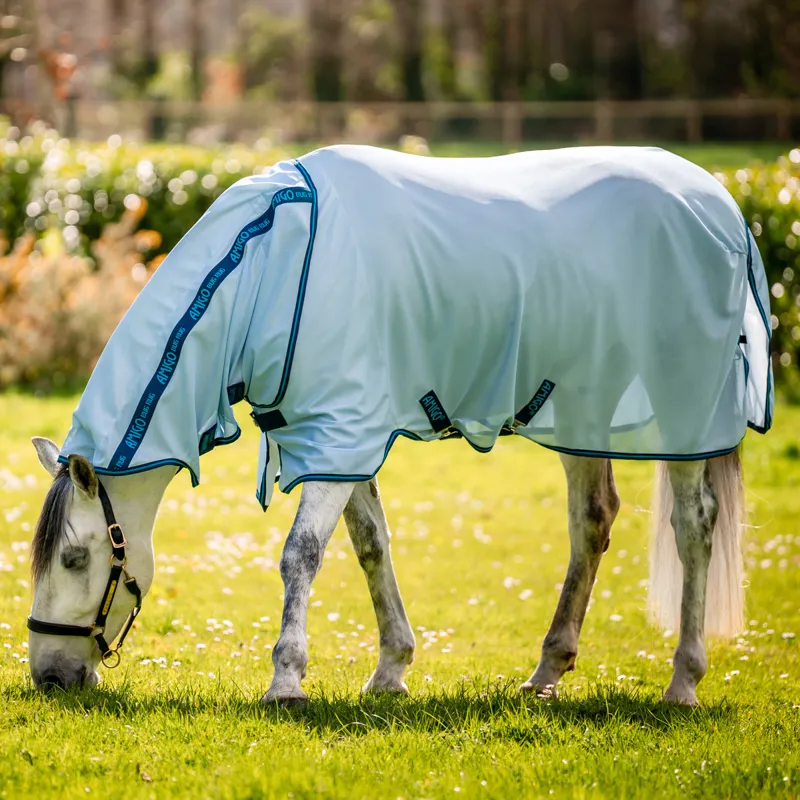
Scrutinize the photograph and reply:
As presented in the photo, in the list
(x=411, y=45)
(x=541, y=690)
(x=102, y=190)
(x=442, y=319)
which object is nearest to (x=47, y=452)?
(x=442, y=319)

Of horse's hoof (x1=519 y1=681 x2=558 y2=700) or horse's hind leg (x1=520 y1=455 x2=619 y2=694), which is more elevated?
horse's hind leg (x1=520 y1=455 x2=619 y2=694)

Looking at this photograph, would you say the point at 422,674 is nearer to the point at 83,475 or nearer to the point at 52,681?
the point at 52,681

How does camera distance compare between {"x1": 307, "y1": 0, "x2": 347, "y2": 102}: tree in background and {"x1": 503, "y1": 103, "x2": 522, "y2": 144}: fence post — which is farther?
{"x1": 307, "y1": 0, "x2": 347, "y2": 102}: tree in background

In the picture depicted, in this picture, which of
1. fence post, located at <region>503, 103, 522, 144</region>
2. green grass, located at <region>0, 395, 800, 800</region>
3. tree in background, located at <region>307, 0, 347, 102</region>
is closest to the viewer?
green grass, located at <region>0, 395, 800, 800</region>

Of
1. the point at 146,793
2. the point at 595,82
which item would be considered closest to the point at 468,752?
the point at 146,793

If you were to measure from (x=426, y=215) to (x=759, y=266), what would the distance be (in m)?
1.70

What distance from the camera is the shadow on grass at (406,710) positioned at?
4250 millimetres

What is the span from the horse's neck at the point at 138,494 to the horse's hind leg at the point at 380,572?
35.5 inches

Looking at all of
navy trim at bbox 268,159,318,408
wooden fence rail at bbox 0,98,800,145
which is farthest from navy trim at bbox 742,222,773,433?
wooden fence rail at bbox 0,98,800,145

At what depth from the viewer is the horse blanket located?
440 centimetres

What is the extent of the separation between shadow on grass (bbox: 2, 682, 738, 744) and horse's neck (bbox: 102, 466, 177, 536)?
0.63 metres

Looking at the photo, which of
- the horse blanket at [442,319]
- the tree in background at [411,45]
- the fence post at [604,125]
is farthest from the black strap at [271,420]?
the tree in background at [411,45]

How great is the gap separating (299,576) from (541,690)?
1.40 m

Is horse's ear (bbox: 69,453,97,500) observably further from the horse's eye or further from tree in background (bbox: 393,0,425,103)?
tree in background (bbox: 393,0,425,103)
